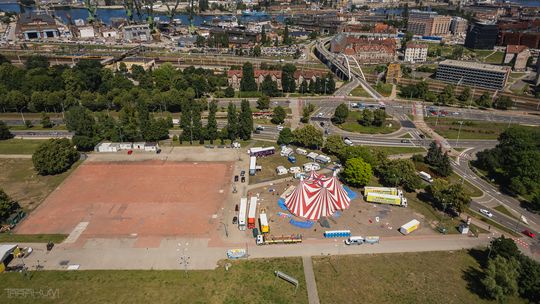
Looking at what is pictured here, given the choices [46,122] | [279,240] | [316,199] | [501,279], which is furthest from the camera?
[46,122]

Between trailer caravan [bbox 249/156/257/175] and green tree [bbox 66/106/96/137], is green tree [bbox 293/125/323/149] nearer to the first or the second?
trailer caravan [bbox 249/156/257/175]

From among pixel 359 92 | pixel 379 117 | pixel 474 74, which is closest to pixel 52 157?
pixel 379 117

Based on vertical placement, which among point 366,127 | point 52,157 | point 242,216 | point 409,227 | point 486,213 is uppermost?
point 52,157

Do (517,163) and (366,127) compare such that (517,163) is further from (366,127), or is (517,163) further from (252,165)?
(252,165)

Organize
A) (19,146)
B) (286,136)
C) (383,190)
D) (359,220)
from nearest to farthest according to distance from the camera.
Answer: (359,220)
(383,190)
(286,136)
(19,146)

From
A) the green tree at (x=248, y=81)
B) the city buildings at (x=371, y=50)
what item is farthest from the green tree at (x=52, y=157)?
the city buildings at (x=371, y=50)

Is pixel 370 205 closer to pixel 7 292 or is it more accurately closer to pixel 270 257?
pixel 270 257

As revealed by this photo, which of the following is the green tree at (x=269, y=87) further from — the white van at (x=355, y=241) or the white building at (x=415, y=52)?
the white building at (x=415, y=52)
